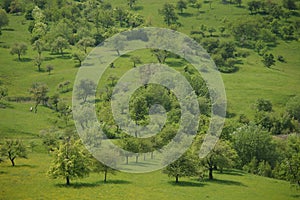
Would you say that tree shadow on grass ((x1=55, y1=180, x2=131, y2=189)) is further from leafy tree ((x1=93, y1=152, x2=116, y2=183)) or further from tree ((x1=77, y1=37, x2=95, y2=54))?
tree ((x1=77, y1=37, x2=95, y2=54))

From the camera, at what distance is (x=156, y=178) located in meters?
76.1

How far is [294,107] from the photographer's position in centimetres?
13662

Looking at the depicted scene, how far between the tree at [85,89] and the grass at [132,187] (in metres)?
57.4

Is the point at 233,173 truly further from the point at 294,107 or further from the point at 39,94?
the point at 39,94

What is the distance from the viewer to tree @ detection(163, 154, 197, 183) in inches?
2881

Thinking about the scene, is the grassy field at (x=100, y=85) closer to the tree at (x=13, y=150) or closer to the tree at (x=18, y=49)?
the tree at (x=13, y=150)

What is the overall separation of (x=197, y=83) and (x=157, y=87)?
48.0 ft

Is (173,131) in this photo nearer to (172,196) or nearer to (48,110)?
(172,196)

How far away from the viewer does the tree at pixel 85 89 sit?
138000 millimetres

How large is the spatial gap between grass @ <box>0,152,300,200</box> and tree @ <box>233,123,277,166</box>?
Answer: 18.6 m

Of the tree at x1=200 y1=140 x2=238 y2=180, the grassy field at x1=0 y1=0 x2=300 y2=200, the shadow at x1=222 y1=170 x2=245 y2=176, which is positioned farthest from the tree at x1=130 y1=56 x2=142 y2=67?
the tree at x1=200 y1=140 x2=238 y2=180

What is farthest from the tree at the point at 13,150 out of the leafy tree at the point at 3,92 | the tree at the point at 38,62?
the tree at the point at 38,62

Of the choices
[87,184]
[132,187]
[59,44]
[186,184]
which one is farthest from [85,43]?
[132,187]

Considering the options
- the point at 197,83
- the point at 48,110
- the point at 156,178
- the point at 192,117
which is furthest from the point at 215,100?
the point at 156,178
